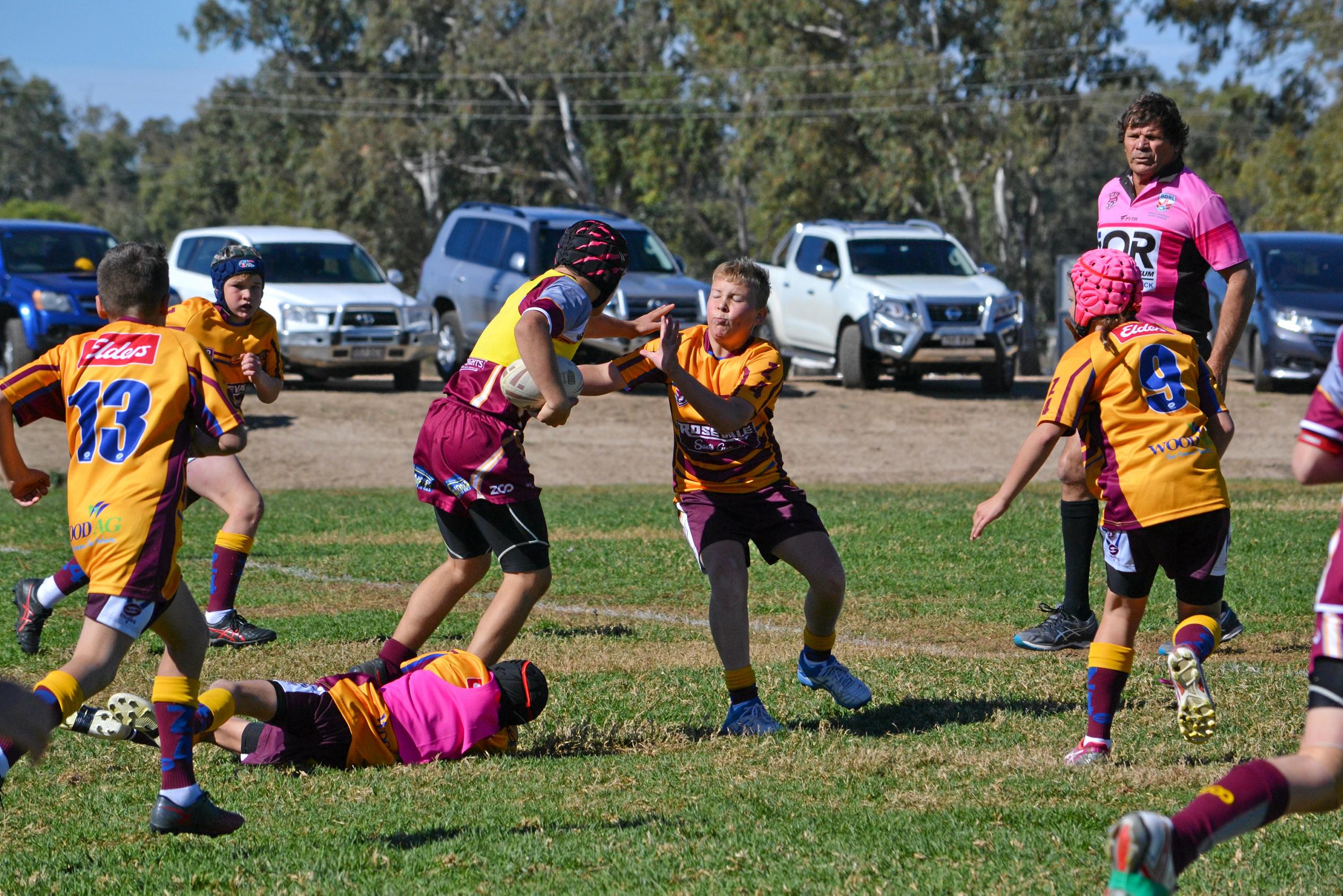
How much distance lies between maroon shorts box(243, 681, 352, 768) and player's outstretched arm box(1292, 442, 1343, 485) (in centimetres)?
327

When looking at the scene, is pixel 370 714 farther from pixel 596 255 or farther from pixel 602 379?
pixel 596 255

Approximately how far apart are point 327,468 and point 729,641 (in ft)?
39.1

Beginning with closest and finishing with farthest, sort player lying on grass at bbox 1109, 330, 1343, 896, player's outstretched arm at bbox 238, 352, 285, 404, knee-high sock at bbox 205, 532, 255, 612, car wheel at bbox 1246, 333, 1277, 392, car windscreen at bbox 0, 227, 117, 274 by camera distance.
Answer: player lying on grass at bbox 1109, 330, 1343, 896, player's outstretched arm at bbox 238, 352, 285, 404, knee-high sock at bbox 205, 532, 255, 612, car windscreen at bbox 0, 227, 117, 274, car wheel at bbox 1246, 333, 1277, 392

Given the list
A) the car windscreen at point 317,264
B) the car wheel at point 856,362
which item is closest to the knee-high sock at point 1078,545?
the car wheel at point 856,362

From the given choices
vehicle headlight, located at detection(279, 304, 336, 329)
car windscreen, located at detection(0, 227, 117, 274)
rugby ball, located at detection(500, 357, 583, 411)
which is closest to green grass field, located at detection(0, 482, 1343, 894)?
rugby ball, located at detection(500, 357, 583, 411)

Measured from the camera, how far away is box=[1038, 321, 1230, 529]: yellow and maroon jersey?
512cm

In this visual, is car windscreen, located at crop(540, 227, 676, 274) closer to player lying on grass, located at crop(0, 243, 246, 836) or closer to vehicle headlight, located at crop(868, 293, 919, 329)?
vehicle headlight, located at crop(868, 293, 919, 329)

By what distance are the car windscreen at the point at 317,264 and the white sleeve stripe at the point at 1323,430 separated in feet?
60.1

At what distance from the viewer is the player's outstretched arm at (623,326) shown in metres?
5.88

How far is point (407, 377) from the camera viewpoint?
21.2 m

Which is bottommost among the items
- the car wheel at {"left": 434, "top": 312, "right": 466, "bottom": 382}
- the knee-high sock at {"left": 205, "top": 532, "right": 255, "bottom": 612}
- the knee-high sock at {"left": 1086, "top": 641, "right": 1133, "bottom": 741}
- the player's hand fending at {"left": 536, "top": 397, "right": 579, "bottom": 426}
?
the car wheel at {"left": 434, "top": 312, "right": 466, "bottom": 382}

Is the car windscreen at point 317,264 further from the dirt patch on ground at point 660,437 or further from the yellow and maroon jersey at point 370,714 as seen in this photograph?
the yellow and maroon jersey at point 370,714

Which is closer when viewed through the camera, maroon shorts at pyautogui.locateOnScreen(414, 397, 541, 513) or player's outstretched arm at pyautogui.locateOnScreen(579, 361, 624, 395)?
maroon shorts at pyautogui.locateOnScreen(414, 397, 541, 513)

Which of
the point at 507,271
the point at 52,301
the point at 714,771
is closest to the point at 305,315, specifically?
the point at 507,271
